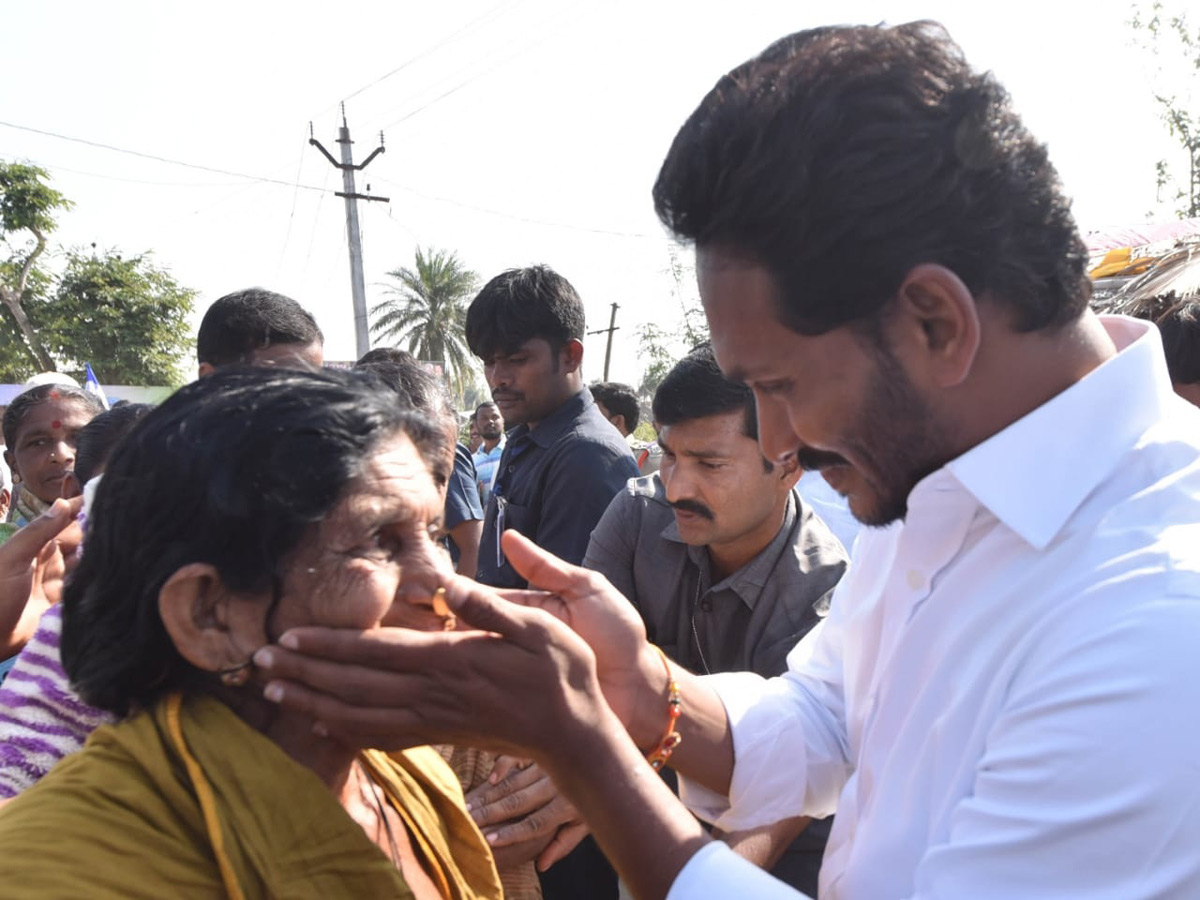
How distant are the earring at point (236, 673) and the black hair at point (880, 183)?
3.64 ft

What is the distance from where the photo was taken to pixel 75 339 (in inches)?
1056

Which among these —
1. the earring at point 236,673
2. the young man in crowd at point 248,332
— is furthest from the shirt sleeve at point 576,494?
the earring at point 236,673

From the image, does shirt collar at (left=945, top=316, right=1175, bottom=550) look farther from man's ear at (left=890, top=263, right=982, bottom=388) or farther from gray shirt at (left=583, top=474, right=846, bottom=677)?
gray shirt at (left=583, top=474, right=846, bottom=677)

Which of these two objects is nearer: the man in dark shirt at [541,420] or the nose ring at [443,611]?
the nose ring at [443,611]

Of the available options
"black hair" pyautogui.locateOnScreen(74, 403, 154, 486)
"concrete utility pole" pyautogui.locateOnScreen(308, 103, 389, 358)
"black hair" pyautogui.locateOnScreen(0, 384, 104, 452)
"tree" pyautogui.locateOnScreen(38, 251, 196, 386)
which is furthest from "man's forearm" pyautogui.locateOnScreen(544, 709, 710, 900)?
"tree" pyautogui.locateOnScreen(38, 251, 196, 386)

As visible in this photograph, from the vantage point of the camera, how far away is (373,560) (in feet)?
5.50

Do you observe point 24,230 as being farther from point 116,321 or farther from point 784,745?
point 784,745

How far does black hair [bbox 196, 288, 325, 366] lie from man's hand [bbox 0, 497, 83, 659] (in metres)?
1.18

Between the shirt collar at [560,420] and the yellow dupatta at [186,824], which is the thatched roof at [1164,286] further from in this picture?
the yellow dupatta at [186,824]

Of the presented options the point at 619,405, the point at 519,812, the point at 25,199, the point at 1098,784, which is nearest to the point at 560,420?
the point at 519,812

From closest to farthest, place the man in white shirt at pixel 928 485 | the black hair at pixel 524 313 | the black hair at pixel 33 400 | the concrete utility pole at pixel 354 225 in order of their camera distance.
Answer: the man in white shirt at pixel 928 485
the black hair at pixel 524 313
the black hair at pixel 33 400
the concrete utility pole at pixel 354 225

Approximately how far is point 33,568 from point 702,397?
7.30ft

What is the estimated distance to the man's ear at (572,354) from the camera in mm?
4266

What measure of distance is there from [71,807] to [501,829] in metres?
1.18
